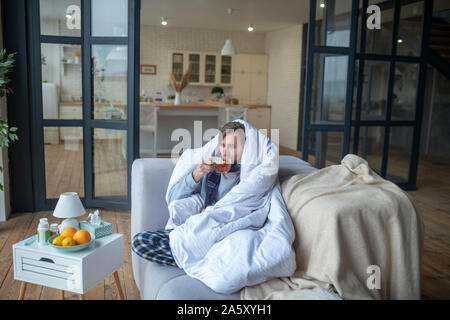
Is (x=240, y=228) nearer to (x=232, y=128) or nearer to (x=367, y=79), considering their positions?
(x=232, y=128)

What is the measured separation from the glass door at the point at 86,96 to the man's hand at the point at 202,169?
1.95 meters

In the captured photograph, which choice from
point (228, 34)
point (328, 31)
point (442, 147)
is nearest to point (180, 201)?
point (328, 31)

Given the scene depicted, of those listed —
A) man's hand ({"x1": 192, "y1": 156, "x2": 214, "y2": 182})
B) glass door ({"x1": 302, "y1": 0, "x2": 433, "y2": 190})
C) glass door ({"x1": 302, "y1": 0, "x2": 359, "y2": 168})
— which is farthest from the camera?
glass door ({"x1": 302, "y1": 0, "x2": 433, "y2": 190})

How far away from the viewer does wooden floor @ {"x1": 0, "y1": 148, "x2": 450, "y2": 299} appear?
8.18ft

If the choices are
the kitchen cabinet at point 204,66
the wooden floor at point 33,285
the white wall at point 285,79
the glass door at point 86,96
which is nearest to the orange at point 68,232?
the wooden floor at point 33,285

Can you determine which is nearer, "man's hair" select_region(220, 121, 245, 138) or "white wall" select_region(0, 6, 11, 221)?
"man's hair" select_region(220, 121, 245, 138)

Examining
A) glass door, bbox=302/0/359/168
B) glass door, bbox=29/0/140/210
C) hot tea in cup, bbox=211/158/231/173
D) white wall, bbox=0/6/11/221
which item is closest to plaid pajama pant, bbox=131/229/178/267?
hot tea in cup, bbox=211/158/231/173

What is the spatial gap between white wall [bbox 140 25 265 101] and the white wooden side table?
7996 mm

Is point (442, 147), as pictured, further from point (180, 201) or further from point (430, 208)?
point (180, 201)

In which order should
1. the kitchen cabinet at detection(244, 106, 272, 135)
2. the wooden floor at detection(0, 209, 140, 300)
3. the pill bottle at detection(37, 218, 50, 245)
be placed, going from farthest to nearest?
the kitchen cabinet at detection(244, 106, 272, 135)
the wooden floor at detection(0, 209, 140, 300)
the pill bottle at detection(37, 218, 50, 245)

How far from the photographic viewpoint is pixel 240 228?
6.25 feet

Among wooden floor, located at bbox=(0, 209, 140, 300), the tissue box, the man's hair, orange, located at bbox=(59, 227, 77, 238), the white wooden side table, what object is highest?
the man's hair

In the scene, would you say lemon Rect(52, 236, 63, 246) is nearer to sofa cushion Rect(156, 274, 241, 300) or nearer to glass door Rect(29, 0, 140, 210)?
sofa cushion Rect(156, 274, 241, 300)

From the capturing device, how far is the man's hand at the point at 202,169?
6.93ft
